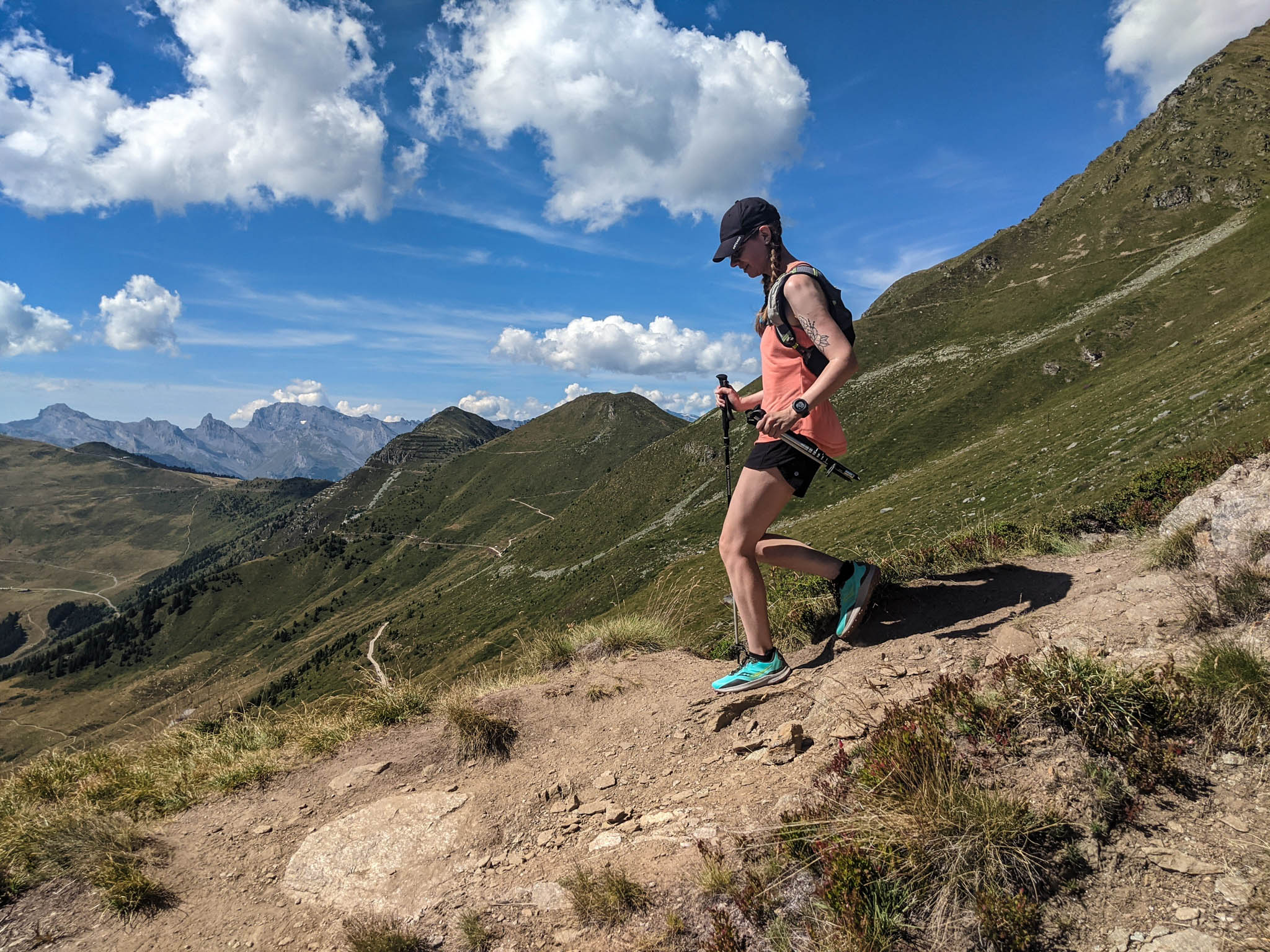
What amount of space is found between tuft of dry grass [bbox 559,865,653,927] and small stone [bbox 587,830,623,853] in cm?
53

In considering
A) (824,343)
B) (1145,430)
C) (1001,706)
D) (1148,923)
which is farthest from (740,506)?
(1145,430)

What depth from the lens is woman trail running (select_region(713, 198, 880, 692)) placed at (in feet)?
14.7

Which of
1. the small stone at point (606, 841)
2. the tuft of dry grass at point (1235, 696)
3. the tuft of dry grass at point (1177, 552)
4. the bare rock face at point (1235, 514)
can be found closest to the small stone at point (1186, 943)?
the tuft of dry grass at point (1235, 696)

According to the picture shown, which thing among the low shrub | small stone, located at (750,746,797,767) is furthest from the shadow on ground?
the low shrub

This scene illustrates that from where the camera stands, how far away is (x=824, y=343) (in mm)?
4465

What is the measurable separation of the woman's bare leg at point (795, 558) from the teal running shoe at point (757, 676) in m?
0.84

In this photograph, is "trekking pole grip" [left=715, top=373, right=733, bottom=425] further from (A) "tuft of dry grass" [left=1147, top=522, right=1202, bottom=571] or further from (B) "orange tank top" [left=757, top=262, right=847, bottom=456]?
(A) "tuft of dry grass" [left=1147, top=522, right=1202, bottom=571]

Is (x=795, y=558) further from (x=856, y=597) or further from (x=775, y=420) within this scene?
(x=775, y=420)

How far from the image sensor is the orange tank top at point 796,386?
4695 mm

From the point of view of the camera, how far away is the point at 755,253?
16.0 ft

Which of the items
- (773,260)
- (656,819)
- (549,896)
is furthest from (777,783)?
(773,260)

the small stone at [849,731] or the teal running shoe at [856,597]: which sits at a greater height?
the teal running shoe at [856,597]

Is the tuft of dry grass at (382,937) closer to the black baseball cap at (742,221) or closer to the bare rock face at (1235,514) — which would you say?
the black baseball cap at (742,221)

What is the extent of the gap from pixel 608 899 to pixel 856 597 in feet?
11.5
